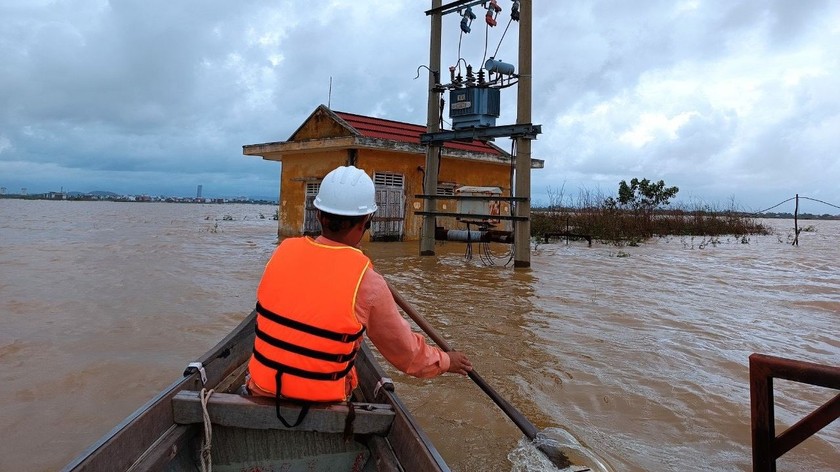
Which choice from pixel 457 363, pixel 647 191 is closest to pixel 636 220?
pixel 647 191

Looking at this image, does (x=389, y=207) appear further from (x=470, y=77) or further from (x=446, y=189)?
(x=470, y=77)

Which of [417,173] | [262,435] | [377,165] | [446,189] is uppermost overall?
[377,165]

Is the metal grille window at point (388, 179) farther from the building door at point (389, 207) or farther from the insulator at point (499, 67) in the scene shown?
the insulator at point (499, 67)

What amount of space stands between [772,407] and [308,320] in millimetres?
1942

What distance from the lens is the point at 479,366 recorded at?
467 cm

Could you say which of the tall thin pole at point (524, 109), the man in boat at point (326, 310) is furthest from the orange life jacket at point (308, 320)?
the tall thin pole at point (524, 109)

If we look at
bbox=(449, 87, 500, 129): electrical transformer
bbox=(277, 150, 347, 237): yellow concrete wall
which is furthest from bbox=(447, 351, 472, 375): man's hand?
bbox=(277, 150, 347, 237): yellow concrete wall

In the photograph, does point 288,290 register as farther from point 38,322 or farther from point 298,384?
point 38,322

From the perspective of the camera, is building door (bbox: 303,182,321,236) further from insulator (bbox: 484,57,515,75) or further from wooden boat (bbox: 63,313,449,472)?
wooden boat (bbox: 63,313,449,472)

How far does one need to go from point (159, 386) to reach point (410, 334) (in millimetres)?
2787

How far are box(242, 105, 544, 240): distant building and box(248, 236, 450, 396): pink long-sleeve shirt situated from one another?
1077 centimetres

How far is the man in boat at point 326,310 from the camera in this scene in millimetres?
2115

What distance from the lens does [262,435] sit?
2391 mm

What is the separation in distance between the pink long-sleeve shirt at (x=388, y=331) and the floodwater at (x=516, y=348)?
3.15 ft
